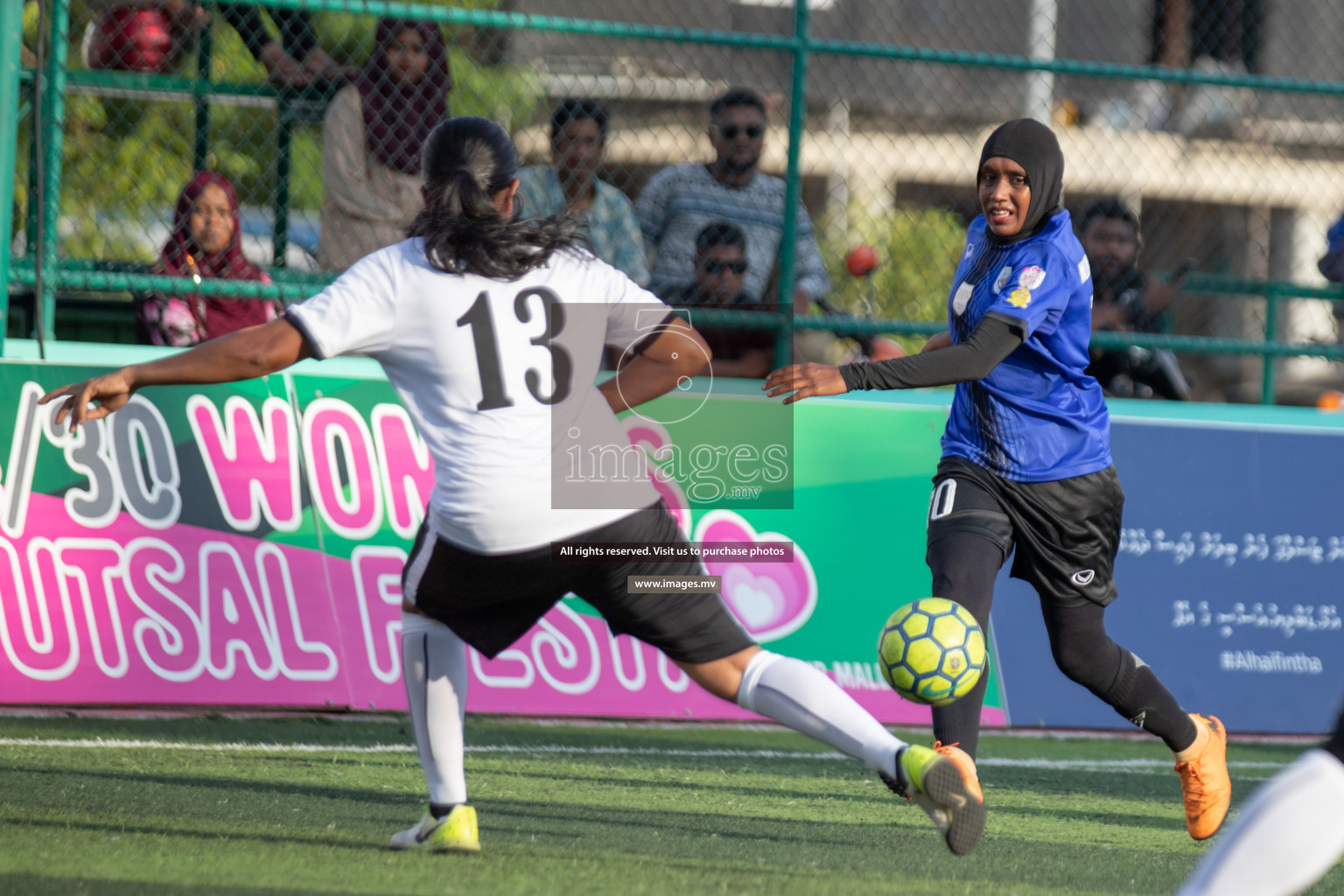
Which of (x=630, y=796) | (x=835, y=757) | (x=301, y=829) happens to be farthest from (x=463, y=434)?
(x=835, y=757)

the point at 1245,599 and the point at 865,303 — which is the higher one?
the point at 865,303

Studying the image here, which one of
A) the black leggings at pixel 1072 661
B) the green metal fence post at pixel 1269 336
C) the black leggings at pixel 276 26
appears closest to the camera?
the black leggings at pixel 1072 661

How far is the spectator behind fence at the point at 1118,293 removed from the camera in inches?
316

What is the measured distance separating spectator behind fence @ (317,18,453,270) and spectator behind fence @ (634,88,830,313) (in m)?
1.18

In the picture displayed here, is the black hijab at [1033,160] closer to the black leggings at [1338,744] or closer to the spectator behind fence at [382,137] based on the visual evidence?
the black leggings at [1338,744]

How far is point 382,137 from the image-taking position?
748 cm

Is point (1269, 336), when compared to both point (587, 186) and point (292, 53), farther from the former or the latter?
point (292, 53)

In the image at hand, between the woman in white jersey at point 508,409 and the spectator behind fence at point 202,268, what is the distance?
3.48 metres

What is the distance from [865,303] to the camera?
8602 millimetres

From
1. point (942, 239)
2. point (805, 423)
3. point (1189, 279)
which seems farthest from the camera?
point (942, 239)

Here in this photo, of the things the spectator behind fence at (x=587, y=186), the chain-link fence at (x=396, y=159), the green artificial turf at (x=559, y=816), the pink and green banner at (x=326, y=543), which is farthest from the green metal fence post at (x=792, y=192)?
the green artificial turf at (x=559, y=816)

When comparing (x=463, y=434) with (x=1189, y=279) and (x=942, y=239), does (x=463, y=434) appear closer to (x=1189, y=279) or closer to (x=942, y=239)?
(x=1189, y=279)

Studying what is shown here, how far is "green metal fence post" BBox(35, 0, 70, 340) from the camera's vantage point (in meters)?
6.69

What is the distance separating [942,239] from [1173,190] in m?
7.51
